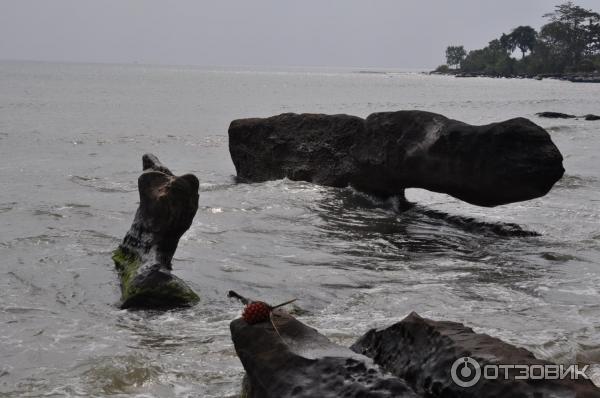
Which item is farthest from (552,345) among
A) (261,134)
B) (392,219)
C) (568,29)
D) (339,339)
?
(568,29)

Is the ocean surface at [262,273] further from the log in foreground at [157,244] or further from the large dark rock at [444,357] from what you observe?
the large dark rock at [444,357]

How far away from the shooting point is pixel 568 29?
125562mm

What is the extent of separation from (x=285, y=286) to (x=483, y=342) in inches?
176

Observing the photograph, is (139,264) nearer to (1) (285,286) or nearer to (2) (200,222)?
(1) (285,286)

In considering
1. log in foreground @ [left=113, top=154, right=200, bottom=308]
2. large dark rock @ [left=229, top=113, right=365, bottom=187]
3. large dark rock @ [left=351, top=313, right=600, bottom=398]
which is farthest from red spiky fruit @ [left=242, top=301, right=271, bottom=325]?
large dark rock @ [left=229, top=113, right=365, bottom=187]

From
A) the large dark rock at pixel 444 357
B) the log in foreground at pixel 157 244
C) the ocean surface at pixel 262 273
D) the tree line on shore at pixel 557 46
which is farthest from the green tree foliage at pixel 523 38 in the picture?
the large dark rock at pixel 444 357

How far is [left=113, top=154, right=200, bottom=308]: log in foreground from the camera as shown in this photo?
7.38 metres

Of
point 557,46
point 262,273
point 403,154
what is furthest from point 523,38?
point 262,273

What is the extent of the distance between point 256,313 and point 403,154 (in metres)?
8.23

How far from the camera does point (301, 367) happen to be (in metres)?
4.11

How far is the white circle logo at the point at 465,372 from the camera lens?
3793mm

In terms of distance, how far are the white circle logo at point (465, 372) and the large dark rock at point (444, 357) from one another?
0.09ft

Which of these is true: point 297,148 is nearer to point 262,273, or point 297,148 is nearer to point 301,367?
point 262,273

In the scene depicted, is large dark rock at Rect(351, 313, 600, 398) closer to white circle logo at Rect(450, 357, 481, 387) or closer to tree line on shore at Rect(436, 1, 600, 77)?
white circle logo at Rect(450, 357, 481, 387)
